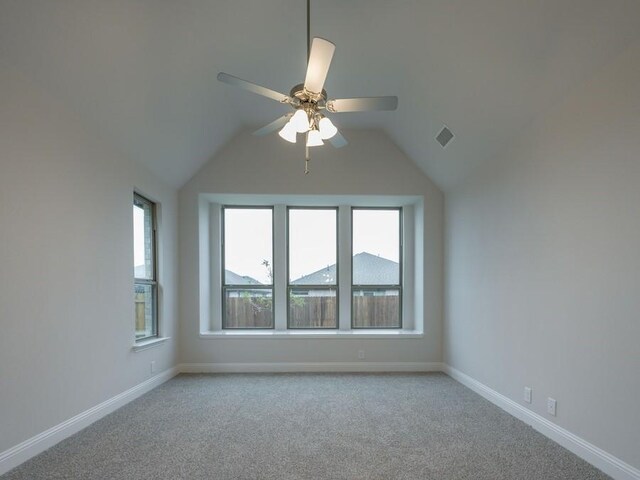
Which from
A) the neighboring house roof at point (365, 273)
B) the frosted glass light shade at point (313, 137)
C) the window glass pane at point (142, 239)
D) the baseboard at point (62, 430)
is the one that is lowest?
the baseboard at point (62, 430)

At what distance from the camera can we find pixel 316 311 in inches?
202

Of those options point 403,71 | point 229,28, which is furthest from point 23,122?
point 403,71

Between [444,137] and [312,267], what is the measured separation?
2469mm

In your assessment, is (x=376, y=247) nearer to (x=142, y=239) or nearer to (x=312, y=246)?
(x=312, y=246)

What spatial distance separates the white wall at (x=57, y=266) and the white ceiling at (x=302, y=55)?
11.6 inches

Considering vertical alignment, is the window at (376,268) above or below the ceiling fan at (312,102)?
below

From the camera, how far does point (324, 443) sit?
104 inches

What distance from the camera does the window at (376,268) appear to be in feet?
16.9

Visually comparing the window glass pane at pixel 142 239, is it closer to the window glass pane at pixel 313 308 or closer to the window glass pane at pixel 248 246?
the window glass pane at pixel 248 246

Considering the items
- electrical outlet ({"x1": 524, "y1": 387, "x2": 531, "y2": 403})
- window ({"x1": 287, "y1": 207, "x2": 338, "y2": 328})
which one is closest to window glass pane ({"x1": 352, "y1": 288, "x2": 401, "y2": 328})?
window ({"x1": 287, "y1": 207, "x2": 338, "y2": 328})

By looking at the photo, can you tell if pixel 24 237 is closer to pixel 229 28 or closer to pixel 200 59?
pixel 200 59

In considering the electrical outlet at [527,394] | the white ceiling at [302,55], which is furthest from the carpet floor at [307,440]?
the white ceiling at [302,55]

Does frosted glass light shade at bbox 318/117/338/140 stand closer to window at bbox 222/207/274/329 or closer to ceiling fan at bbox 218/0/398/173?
ceiling fan at bbox 218/0/398/173

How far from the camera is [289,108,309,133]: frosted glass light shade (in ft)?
7.02
